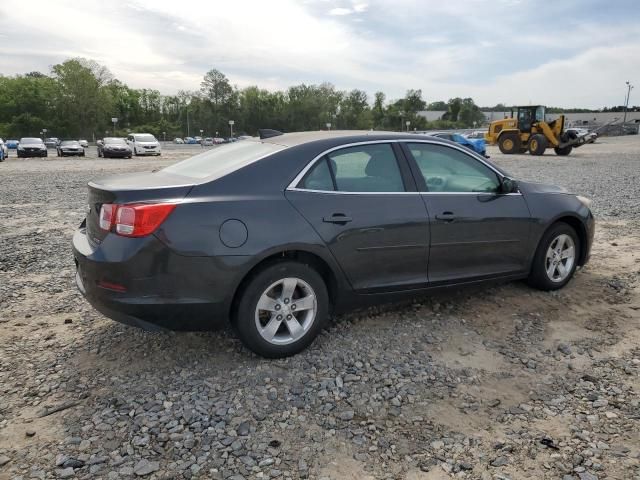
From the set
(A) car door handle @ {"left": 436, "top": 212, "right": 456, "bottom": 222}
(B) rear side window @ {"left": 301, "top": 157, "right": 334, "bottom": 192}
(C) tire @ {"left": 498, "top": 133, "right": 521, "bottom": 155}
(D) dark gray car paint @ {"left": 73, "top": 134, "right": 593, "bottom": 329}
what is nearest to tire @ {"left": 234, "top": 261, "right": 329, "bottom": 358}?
(D) dark gray car paint @ {"left": 73, "top": 134, "right": 593, "bottom": 329}

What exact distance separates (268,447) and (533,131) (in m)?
30.2

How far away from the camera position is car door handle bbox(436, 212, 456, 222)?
4.03 meters

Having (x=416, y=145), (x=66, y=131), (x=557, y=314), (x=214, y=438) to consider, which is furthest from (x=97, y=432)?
(x=66, y=131)

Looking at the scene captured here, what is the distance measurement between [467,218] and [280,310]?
5.88ft

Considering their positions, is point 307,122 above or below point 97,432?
above

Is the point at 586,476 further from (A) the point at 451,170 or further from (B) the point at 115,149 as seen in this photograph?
(B) the point at 115,149

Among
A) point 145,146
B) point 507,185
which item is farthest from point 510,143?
point 507,185

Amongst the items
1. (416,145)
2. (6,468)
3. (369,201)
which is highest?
(416,145)

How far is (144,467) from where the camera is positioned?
8.18 ft

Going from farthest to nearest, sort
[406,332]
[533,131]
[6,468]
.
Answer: [533,131] → [406,332] → [6,468]

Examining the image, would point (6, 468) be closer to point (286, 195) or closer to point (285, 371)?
point (285, 371)

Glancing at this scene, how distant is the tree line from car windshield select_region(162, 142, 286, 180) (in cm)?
9417

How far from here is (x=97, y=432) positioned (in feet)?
9.08

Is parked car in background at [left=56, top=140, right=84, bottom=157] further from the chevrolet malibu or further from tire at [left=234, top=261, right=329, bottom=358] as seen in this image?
tire at [left=234, top=261, right=329, bottom=358]
